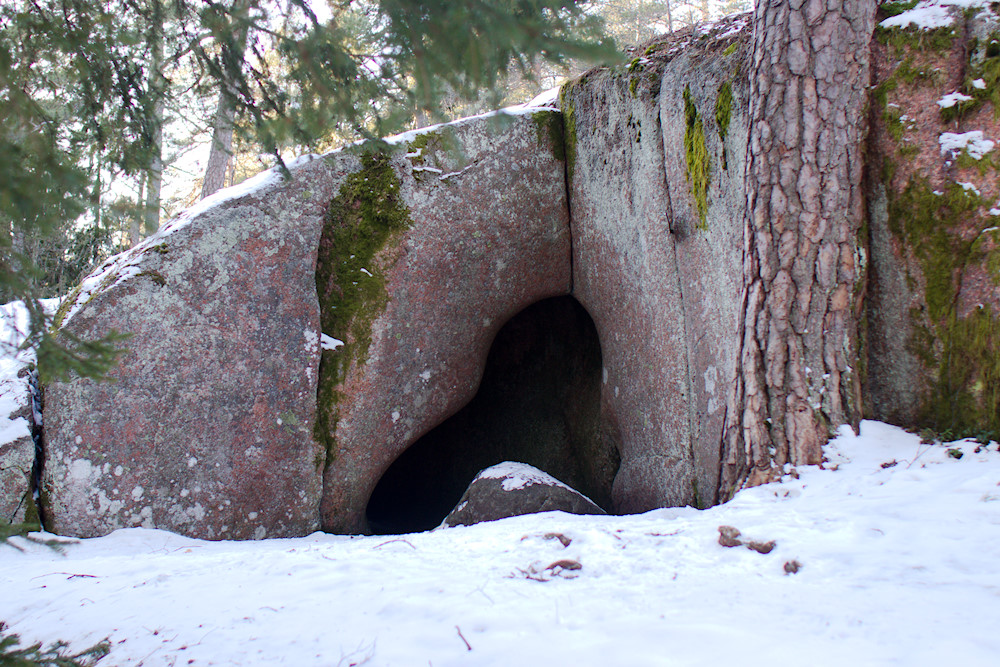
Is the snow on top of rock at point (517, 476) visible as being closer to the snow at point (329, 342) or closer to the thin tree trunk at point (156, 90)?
the snow at point (329, 342)

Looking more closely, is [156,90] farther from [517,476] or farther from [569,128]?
[569,128]

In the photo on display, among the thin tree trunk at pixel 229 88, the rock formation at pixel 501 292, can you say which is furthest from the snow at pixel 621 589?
the thin tree trunk at pixel 229 88

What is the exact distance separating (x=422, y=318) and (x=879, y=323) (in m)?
3.13

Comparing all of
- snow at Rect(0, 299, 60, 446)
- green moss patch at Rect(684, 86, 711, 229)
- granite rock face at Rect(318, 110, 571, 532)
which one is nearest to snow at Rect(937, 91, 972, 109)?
green moss patch at Rect(684, 86, 711, 229)

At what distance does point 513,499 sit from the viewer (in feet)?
14.6

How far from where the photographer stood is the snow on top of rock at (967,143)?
301 cm

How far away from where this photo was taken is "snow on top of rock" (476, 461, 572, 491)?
4594mm

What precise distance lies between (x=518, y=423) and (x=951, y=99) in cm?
472

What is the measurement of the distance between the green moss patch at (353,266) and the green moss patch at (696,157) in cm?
217

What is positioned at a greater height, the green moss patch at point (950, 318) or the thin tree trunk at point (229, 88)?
the thin tree trunk at point (229, 88)

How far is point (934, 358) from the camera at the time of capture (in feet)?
10.2

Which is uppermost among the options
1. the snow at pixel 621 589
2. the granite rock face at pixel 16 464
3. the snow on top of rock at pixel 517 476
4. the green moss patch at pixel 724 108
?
the green moss patch at pixel 724 108

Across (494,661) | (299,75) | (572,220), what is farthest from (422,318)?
(494,661)

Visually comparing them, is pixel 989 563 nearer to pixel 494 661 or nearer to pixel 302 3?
pixel 494 661
